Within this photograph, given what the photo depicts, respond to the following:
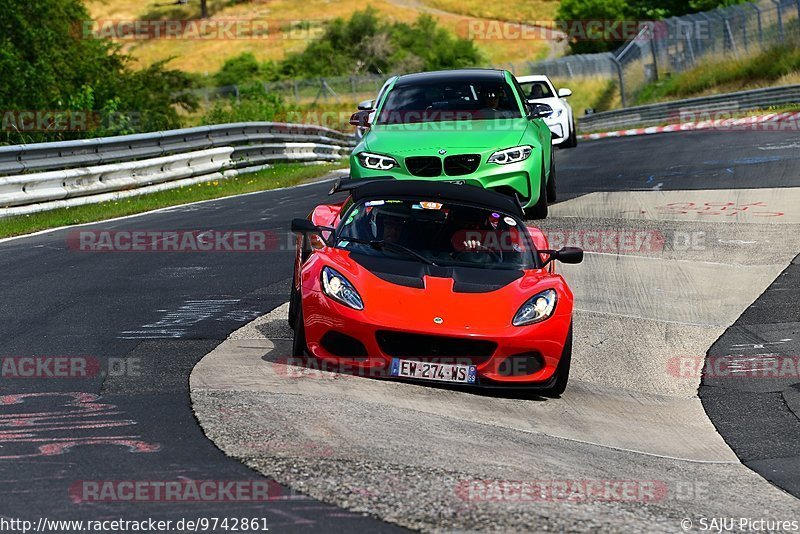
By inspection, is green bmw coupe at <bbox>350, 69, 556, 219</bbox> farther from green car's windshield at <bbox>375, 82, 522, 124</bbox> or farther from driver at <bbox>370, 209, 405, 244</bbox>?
driver at <bbox>370, 209, 405, 244</bbox>

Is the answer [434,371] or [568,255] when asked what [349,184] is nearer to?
[568,255]

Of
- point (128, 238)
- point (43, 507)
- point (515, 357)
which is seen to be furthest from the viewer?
point (128, 238)

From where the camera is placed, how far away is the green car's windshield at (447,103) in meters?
14.6

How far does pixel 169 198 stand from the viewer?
21656 mm

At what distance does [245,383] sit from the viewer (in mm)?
7680

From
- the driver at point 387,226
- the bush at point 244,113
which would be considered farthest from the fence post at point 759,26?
the driver at point 387,226

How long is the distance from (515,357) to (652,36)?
43.3 m

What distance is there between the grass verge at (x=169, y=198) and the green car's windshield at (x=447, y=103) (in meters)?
5.27

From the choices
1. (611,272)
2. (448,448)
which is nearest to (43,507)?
(448,448)

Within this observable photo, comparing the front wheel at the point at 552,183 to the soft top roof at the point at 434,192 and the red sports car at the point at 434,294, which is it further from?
the red sports car at the point at 434,294

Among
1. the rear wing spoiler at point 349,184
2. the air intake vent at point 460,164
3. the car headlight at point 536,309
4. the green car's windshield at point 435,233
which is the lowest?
the car headlight at point 536,309

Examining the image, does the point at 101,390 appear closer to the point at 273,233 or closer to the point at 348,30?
the point at 273,233

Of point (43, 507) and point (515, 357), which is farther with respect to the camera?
point (515, 357)

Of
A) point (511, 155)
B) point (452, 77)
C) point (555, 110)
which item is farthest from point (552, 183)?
point (555, 110)
